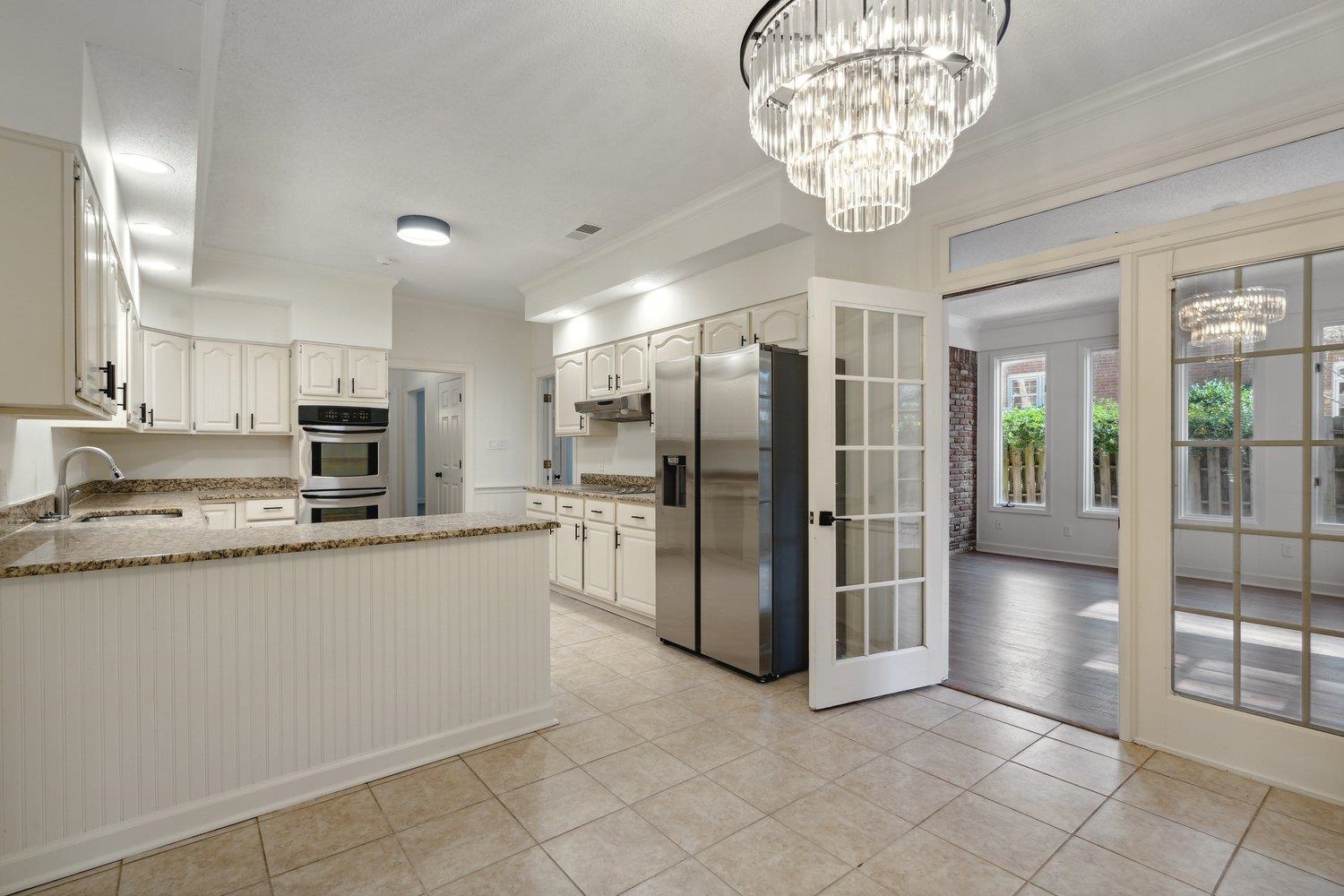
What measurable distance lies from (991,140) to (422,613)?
3.33 m

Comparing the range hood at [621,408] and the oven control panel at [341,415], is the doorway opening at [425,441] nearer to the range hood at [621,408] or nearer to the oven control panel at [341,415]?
the oven control panel at [341,415]

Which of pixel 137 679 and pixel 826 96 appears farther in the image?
pixel 137 679

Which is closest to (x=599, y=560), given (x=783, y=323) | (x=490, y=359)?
(x=783, y=323)

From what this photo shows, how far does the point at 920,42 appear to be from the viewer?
146 cm

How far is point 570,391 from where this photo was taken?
5750 mm

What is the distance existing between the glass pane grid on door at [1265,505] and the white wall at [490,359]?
5468 millimetres

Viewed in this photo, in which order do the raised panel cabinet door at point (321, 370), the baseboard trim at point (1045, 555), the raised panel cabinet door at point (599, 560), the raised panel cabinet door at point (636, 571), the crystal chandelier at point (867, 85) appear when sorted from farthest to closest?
the baseboard trim at point (1045, 555)
the raised panel cabinet door at point (321, 370)
the raised panel cabinet door at point (599, 560)
the raised panel cabinet door at point (636, 571)
the crystal chandelier at point (867, 85)

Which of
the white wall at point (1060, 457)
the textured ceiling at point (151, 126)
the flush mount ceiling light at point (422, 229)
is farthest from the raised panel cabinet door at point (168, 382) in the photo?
the white wall at point (1060, 457)

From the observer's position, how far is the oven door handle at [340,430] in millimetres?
4977

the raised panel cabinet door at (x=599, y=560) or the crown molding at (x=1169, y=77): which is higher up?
the crown molding at (x=1169, y=77)

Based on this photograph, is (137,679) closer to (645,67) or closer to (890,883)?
(890,883)

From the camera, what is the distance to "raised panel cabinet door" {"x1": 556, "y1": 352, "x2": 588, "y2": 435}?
560cm

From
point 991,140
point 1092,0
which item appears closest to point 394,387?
point 991,140

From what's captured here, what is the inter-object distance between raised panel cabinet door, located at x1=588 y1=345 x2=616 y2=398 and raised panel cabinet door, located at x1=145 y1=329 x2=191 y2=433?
3093 mm
